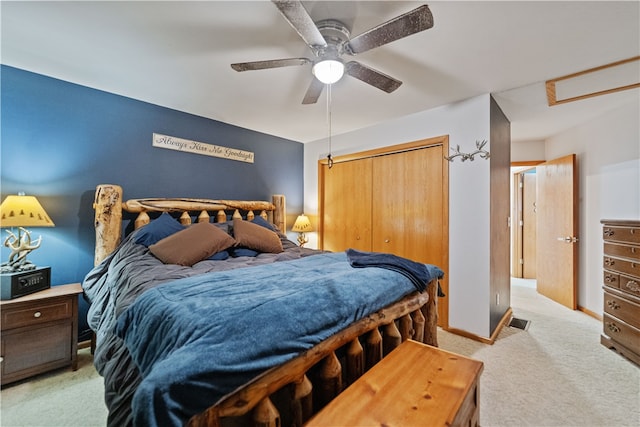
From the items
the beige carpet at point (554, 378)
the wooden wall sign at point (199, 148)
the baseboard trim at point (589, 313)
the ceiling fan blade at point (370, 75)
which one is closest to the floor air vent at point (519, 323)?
the beige carpet at point (554, 378)

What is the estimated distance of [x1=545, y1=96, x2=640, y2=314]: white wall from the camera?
105 inches

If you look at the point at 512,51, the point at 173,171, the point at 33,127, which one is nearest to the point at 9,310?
the point at 33,127

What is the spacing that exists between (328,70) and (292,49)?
1.44 ft

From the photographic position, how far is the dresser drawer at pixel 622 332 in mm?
2119

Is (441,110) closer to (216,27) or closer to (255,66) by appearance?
(255,66)

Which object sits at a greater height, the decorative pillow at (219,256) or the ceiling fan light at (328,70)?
the ceiling fan light at (328,70)

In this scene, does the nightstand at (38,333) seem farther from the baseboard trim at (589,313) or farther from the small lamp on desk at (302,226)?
the baseboard trim at (589,313)

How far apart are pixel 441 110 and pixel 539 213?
2.57m

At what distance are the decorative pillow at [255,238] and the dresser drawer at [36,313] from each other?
4.41 ft

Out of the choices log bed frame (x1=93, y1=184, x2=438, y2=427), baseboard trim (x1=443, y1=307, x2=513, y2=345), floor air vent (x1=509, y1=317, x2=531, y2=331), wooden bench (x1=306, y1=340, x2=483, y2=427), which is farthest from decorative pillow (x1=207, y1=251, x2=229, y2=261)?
floor air vent (x1=509, y1=317, x2=531, y2=331)

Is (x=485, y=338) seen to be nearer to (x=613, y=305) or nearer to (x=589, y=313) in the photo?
(x=613, y=305)

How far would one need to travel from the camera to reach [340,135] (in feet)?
13.0

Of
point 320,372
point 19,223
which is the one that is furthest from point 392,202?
point 19,223

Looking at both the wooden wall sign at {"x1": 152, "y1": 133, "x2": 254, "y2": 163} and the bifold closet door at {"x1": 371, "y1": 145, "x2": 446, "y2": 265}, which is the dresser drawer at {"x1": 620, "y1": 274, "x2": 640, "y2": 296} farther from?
the wooden wall sign at {"x1": 152, "y1": 133, "x2": 254, "y2": 163}
